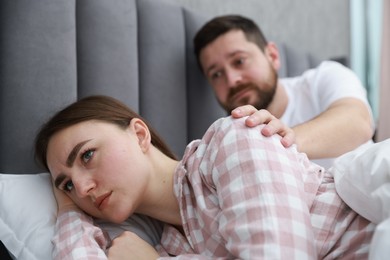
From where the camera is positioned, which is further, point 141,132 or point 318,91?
point 318,91

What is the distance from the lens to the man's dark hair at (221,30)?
1.66 meters

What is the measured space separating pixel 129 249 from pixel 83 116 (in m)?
0.30

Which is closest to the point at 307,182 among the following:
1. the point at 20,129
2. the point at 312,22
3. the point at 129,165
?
the point at 129,165

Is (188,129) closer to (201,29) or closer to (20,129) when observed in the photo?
(201,29)

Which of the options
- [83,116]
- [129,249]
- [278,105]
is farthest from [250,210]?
[278,105]

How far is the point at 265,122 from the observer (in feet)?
3.04

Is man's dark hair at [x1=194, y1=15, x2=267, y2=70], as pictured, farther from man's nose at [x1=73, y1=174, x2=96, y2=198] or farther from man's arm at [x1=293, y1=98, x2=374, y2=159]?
man's nose at [x1=73, y1=174, x2=96, y2=198]

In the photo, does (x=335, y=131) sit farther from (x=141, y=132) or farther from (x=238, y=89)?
(x=141, y=132)

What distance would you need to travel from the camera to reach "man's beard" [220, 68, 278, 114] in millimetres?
1666

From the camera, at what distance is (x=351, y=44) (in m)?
3.42

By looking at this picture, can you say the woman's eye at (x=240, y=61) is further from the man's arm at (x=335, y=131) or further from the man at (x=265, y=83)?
the man's arm at (x=335, y=131)

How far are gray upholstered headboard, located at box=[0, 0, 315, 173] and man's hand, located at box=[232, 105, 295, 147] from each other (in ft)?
1.69

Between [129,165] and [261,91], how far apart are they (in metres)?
0.88

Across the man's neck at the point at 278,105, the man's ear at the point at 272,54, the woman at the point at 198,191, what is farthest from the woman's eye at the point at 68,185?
the man's ear at the point at 272,54
